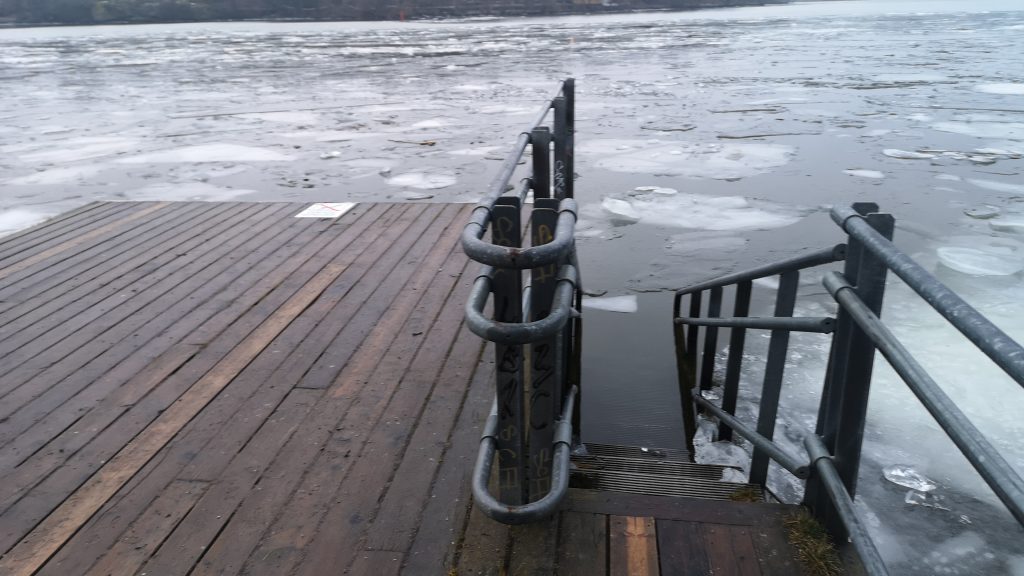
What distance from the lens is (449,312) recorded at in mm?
4191

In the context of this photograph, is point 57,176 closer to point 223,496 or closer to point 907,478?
point 223,496

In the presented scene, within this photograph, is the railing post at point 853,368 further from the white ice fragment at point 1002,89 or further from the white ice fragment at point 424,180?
the white ice fragment at point 1002,89

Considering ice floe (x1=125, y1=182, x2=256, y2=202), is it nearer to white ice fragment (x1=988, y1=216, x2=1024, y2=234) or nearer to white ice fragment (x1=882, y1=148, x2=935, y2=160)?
white ice fragment (x1=988, y1=216, x2=1024, y2=234)

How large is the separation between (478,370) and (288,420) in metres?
0.93

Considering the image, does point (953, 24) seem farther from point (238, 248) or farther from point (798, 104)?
point (238, 248)

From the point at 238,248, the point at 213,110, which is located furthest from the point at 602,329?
the point at 213,110

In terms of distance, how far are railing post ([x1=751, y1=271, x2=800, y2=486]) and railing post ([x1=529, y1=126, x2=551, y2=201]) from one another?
1.16 m

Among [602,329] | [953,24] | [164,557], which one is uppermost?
[953,24]

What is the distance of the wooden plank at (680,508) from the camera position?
240 centimetres

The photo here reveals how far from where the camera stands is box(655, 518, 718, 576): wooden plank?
2.20 meters

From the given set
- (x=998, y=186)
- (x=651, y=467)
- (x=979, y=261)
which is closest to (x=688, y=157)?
(x=998, y=186)

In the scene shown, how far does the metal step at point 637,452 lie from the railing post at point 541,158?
151 centimetres

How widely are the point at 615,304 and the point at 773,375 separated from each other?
10.2 feet

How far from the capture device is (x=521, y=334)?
175 centimetres
